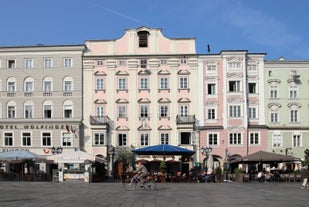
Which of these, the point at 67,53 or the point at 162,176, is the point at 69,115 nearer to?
the point at 67,53

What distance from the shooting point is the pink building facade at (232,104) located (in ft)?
182

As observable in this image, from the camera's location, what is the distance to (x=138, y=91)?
56688 millimetres

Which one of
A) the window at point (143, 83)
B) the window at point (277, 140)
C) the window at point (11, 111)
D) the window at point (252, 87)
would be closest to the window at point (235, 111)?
the window at point (252, 87)

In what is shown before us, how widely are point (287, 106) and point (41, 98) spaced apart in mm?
26915

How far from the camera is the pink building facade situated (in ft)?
182

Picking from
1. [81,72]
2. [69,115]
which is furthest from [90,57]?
[69,115]

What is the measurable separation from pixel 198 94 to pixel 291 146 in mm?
11532

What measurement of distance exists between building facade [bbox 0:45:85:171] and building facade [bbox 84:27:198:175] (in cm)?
143

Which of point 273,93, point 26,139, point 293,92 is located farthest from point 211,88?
point 26,139

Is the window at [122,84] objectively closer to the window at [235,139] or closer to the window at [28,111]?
the window at [28,111]

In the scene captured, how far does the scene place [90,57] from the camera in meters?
56.8

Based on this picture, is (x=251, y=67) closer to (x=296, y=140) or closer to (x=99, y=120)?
(x=296, y=140)

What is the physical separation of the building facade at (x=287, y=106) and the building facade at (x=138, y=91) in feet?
26.6

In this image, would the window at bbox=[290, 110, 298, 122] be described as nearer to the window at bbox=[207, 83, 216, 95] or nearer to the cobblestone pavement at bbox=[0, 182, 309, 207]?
the window at bbox=[207, 83, 216, 95]
